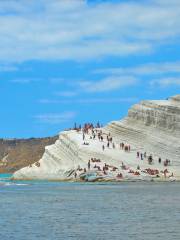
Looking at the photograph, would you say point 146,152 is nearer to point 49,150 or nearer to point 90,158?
point 90,158

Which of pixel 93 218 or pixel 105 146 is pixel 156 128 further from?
pixel 93 218

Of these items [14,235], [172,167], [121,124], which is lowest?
[14,235]

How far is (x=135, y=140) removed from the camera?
13600 centimetres

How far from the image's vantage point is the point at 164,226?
47.2 m

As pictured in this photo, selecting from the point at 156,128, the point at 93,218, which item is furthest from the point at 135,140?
the point at 93,218

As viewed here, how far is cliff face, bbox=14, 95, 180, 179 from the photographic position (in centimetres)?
13075

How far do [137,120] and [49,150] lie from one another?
20074 millimetres

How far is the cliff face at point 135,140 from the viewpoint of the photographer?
130750mm

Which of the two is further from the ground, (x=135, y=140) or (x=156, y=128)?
(x=156, y=128)

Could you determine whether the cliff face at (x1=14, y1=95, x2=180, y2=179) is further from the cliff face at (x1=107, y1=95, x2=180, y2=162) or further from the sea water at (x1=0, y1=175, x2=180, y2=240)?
the sea water at (x1=0, y1=175, x2=180, y2=240)

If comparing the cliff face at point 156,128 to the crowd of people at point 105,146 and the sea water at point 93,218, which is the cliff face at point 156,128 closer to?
the crowd of people at point 105,146

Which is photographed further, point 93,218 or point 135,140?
point 135,140

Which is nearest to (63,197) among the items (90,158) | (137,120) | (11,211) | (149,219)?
(11,211)

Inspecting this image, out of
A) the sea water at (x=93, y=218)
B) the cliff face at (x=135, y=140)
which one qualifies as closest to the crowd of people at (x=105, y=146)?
the cliff face at (x=135, y=140)
